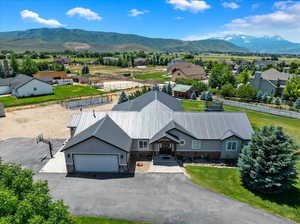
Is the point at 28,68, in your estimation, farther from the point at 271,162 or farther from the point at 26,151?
the point at 271,162

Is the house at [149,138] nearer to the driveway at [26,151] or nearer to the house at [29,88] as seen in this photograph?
the driveway at [26,151]

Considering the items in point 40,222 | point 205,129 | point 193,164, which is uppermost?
point 40,222

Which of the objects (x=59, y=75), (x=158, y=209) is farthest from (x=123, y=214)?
(x=59, y=75)

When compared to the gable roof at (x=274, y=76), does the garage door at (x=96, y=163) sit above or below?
below

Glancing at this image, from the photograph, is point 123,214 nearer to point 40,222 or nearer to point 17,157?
point 40,222

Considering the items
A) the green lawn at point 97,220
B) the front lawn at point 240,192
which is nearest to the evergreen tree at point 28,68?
the front lawn at point 240,192

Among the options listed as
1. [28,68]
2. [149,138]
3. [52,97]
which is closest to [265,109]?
[149,138]
